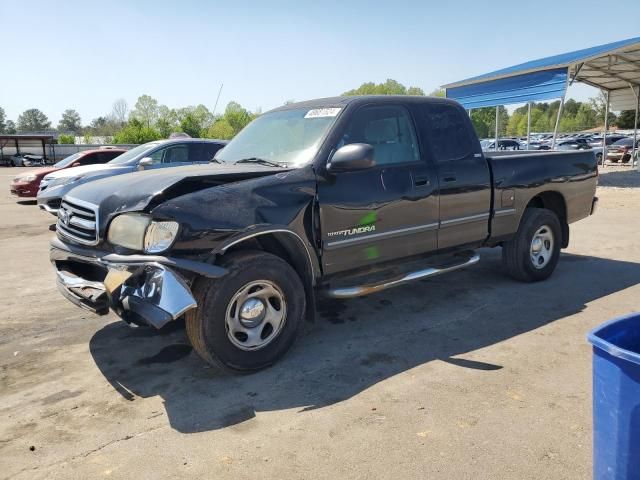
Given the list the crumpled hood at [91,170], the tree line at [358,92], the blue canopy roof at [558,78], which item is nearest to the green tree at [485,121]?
the tree line at [358,92]

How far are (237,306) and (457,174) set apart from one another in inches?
100

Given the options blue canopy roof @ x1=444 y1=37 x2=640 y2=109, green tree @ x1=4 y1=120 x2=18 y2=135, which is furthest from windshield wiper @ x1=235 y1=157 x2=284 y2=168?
green tree @ x1=4 y1=120 x2=18 y2=135

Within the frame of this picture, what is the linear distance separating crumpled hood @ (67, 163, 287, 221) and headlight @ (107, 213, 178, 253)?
2.9 inches

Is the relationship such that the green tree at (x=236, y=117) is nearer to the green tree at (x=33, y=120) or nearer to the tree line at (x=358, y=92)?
the tree line at (x=358, y=92)

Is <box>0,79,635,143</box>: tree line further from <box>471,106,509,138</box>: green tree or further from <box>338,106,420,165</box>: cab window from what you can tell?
<box>338,106,420,165</box>: cab window

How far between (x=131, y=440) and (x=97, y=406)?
1.73 feet

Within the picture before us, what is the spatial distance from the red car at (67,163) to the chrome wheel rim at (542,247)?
11285 millimetres

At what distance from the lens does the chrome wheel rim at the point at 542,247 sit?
→ 588 cm

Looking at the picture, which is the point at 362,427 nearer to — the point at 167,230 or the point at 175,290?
the point at 175,290

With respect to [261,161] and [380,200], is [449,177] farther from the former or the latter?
[261,161]

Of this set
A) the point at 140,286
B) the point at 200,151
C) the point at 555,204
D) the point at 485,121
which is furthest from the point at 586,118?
the point at 140,286

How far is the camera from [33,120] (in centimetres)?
14212

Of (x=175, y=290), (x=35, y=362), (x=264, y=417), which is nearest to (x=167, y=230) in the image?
(x=175, y=290)

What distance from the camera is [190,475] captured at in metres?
2.60
